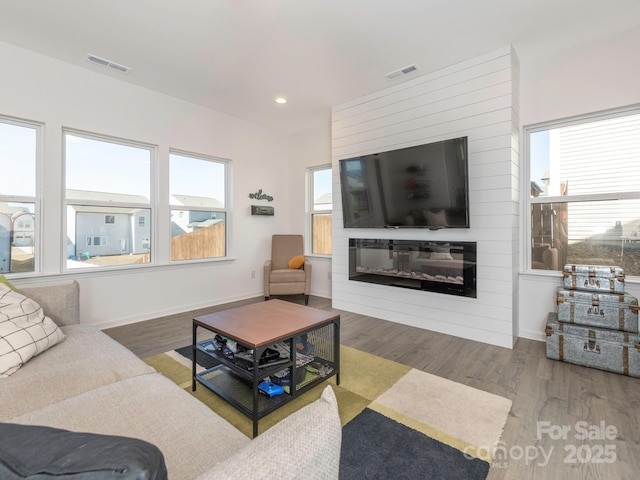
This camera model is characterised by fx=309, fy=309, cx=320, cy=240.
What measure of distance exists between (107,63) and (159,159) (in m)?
1.09

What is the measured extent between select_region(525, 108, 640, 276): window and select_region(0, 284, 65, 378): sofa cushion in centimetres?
410

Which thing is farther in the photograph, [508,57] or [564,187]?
[564,187]

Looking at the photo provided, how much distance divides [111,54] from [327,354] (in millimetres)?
3496

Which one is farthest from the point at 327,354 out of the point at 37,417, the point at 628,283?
the point at 628,283

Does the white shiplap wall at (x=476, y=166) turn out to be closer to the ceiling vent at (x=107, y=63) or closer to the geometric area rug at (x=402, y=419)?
the geometric area rug at (x=402, y=419)

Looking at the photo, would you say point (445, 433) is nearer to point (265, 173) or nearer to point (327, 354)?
point (327, 354)

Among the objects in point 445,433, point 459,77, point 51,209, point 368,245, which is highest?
point 459,77

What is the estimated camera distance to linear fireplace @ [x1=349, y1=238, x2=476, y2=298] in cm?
315

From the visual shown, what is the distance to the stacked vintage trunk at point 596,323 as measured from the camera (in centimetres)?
239

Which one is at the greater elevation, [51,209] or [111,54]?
[111,54]

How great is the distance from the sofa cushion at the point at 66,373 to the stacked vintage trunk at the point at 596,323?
3.12m

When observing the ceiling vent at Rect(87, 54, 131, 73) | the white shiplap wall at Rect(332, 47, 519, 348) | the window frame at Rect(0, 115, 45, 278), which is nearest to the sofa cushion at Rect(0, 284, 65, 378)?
the window frame at Rect(0, 115, 45, 278)

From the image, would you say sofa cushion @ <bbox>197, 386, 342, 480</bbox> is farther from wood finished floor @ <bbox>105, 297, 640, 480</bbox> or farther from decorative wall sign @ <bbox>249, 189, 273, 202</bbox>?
decorative wall sign @ <bbox>249, 189, 273, 202</bbox>

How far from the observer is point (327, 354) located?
2.39 meters
